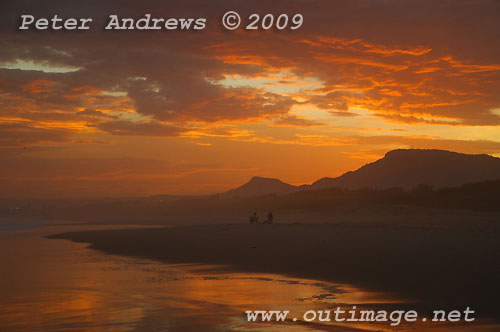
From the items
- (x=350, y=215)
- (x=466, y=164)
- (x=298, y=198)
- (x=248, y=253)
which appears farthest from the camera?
(x=466, y=164)

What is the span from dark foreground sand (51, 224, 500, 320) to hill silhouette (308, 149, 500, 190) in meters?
76.9

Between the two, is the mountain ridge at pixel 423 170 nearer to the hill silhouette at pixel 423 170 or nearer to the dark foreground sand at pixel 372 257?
the hill silhouette at pixel 423 170

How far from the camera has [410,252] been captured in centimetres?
2269

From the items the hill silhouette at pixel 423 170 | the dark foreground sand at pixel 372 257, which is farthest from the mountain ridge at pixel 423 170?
the dark foreground sand at pixel 372 257

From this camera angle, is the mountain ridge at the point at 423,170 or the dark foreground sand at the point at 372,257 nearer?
the dark foreground sand at the point at 372,257

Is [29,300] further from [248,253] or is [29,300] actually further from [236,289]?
[248,253]

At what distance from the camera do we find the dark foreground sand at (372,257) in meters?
14.7

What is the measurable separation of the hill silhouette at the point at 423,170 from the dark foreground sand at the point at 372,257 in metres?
76.9

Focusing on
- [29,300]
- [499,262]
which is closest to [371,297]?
[499,262]

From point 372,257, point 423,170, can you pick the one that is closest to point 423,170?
point 423,170

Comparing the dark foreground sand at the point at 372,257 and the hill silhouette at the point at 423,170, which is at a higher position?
the hill silhouette at the point at 423,170

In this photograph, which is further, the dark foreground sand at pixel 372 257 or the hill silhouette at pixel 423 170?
the hill silhouette at pixel 423 170

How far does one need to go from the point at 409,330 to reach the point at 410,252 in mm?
12387

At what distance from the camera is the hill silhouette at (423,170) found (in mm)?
109750
